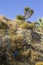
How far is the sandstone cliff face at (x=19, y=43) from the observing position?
68.2 feet

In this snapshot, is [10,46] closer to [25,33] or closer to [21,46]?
[21,46]

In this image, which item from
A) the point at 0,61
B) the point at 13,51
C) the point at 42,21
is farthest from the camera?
the point at 42,21

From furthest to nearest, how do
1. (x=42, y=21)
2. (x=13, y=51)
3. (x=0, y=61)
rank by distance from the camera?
1. (x=42, y=21)
2. (x=13, y=51)
3. (x=0, y=61)

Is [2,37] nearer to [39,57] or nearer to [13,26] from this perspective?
[13,26]

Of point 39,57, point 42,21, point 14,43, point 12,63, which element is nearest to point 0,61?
point 12,63

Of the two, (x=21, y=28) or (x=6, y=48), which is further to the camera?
(x=21, y=28)

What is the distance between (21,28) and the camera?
79.8 feet

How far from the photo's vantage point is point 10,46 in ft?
70.0

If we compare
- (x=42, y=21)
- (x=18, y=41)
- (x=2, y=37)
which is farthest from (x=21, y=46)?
(x=42, y=21)

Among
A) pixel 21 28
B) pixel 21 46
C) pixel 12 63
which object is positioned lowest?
pixel 12 63

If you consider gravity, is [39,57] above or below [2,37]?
below

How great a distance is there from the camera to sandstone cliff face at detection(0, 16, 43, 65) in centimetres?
2078

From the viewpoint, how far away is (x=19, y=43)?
2219 cm

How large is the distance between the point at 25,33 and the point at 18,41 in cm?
211
